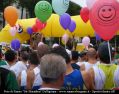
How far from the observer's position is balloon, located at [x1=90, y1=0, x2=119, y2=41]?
7.16 meters

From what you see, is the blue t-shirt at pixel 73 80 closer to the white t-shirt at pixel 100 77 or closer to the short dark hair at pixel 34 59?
the white t-shirt at pixel 100 77

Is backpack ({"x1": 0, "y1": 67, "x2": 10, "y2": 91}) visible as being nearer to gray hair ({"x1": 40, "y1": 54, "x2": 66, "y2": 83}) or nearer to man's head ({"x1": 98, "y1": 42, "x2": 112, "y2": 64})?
gray hair ({"x1": 40, "y1": 54, "x2": 66, "y2": 83})

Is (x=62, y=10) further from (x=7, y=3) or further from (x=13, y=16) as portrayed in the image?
(x=7, y=3)

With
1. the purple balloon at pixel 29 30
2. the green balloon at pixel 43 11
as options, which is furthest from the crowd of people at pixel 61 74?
the purple balloon at pixel 29 30

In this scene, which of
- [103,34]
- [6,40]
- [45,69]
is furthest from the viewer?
[6,40]

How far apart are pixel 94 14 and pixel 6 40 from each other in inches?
Result: 499

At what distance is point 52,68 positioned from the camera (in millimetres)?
3441

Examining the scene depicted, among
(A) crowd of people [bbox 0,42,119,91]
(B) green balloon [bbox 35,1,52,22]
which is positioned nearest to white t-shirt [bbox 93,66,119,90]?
(A) crowd of people [bbox 0,42,119,91]

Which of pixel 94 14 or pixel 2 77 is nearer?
pixel 2 77

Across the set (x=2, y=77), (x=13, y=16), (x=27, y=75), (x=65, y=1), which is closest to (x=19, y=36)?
(x=13, y=16)

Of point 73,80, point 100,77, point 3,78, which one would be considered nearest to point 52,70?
point 3,78

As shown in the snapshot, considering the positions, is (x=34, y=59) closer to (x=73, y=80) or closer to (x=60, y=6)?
(x=73, y=80)

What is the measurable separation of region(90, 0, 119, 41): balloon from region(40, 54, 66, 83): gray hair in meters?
3.78

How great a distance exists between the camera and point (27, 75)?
18.4 ft
